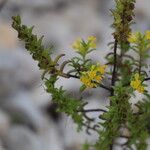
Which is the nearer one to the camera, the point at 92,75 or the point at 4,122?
the point at 92,75

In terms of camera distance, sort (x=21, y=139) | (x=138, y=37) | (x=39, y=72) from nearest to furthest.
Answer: (x=138, y=37), (x=21, y=139), (x=39, y=72)

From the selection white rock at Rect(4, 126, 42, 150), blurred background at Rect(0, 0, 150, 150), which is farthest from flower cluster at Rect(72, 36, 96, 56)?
white rock at Rect(4, 126, 42, 150)

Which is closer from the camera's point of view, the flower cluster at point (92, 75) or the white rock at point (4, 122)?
the flower cluster at point (92, 75)

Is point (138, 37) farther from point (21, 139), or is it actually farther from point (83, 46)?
point (21, 139)

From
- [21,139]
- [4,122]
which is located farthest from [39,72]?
[21,139]

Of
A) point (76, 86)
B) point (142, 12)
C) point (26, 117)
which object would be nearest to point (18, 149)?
point (26, 117)

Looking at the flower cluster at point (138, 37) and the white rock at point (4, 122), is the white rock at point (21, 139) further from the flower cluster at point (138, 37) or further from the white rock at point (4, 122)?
the flower cluster at point (138, 37)

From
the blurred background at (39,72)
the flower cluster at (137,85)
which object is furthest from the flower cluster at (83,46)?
the blurred background at (39,72)

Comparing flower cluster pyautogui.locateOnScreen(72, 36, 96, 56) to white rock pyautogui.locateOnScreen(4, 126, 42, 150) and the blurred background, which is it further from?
white rock pyautogui.locateOnScreen(4, 126, 42, 150)

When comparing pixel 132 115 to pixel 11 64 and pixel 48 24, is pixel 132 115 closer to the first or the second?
pixel 11 64

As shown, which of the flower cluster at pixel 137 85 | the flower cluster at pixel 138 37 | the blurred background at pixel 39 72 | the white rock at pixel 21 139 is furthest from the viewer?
the blurred background at pixel 39 72
